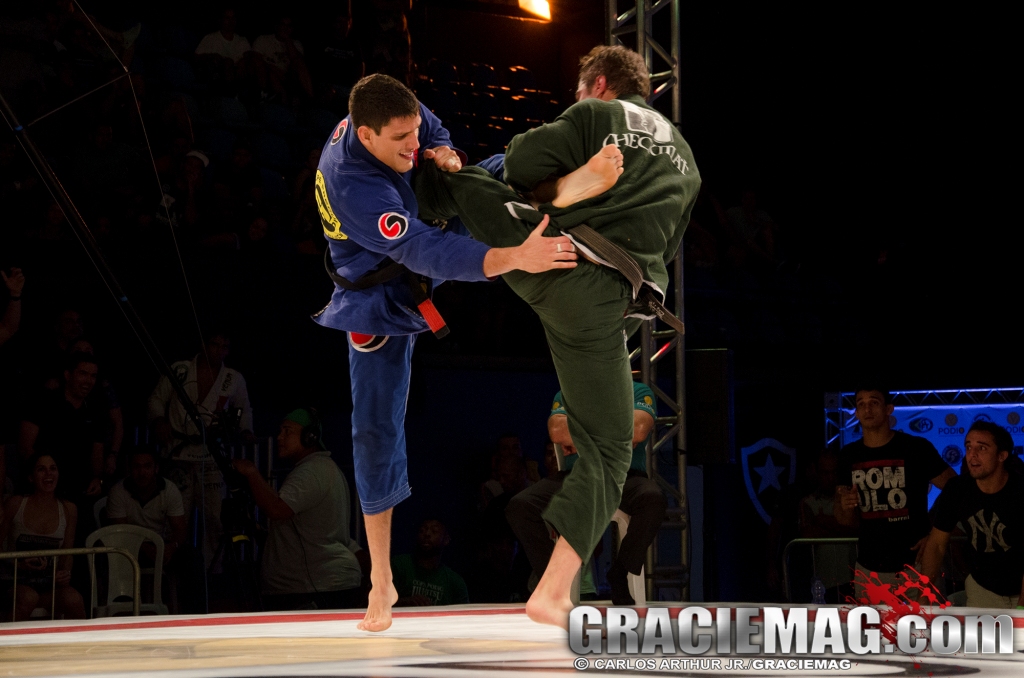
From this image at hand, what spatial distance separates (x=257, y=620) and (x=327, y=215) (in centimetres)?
113

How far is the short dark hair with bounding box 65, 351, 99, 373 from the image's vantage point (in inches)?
185

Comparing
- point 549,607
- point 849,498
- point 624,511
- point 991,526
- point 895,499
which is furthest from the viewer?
point 849,498

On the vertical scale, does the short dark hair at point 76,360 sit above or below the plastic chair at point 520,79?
below

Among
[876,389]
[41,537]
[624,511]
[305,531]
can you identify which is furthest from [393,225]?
[41,537]

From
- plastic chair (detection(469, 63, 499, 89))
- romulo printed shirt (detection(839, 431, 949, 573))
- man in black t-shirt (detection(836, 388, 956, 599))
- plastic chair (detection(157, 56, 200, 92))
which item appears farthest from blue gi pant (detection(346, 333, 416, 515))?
plastic chair (detection(469, 63, 499, 89))

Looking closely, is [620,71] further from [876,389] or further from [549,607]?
[876,389]

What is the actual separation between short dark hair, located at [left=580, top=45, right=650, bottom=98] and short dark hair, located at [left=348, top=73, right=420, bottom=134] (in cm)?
44

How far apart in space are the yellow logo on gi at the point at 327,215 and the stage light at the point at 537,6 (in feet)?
24.4

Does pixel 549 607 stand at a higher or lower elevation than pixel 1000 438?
lower

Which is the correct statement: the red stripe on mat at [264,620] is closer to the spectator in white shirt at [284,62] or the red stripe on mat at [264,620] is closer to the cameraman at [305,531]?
the cameraman at [305,531]

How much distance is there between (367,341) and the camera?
2.55 m

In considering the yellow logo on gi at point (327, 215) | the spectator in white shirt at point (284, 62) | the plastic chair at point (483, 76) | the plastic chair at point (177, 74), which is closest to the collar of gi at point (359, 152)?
the yellow logo on gi at point (327, 215)

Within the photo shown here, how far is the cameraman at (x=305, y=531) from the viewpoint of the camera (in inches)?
180

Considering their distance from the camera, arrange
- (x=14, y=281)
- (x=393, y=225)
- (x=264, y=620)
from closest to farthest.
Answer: (x=393, y=225)
(x=264, y=620)
(x=14, y=281)
